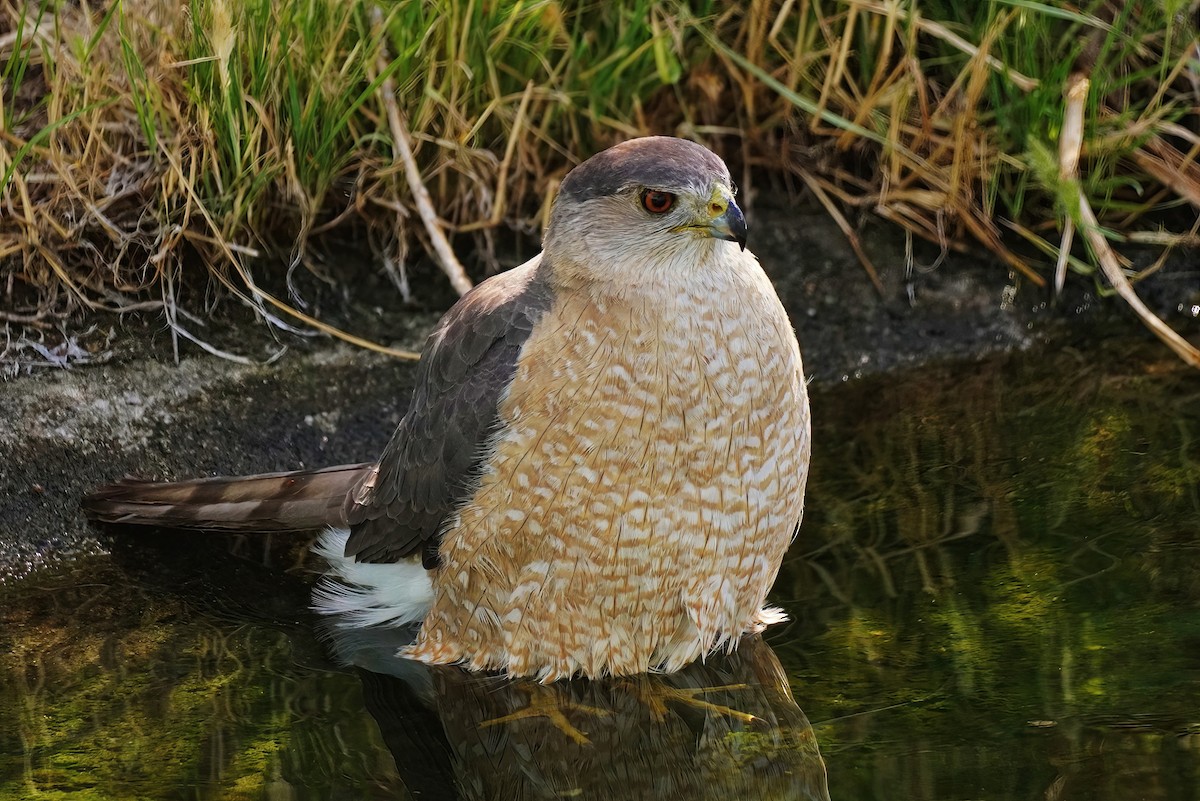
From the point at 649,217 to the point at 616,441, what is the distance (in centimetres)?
59

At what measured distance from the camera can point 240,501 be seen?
15.1 ft

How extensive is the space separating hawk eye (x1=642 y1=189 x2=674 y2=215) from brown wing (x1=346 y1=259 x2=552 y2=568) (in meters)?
0.35

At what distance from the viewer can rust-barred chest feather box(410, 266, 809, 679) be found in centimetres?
374

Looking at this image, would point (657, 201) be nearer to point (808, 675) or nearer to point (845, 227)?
point (808, 675)

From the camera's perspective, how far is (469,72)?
17.4 feet

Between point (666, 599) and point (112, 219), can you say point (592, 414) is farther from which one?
point (112, 219)

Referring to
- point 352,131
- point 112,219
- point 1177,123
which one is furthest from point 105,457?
point 1177,123

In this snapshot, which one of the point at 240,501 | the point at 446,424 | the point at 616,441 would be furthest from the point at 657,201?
the point at 240,501

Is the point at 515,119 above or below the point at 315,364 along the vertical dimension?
above

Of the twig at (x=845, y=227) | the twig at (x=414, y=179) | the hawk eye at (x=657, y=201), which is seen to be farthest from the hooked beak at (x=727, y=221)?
the twig at (x=845, y=227)

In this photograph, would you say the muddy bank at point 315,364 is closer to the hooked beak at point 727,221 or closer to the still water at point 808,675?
the still water at point 808,675

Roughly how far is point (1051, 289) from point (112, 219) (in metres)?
3.50

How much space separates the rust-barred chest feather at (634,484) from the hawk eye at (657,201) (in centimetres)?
23

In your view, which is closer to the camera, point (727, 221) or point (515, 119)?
point (727, 221)
